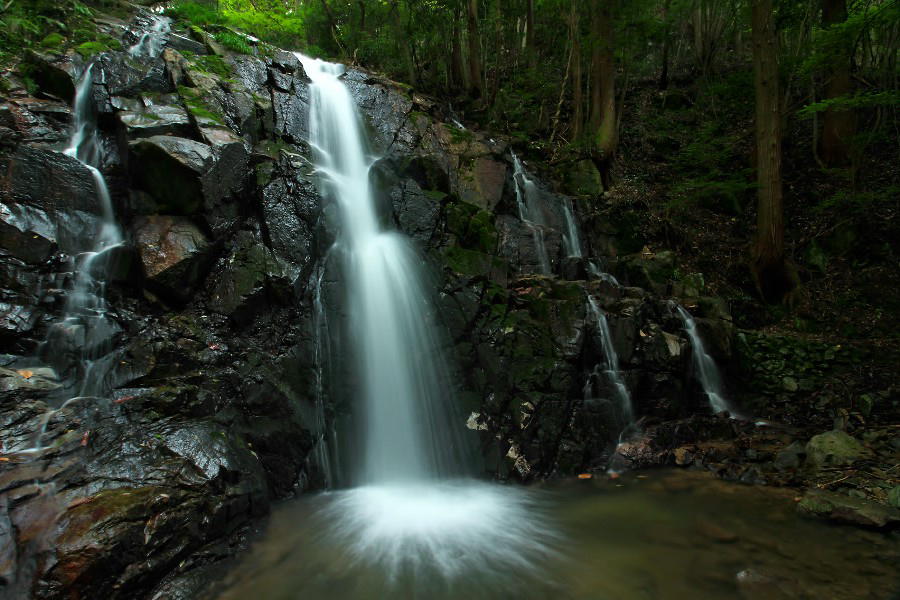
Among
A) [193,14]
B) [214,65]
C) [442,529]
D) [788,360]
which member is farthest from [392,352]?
[193,14]

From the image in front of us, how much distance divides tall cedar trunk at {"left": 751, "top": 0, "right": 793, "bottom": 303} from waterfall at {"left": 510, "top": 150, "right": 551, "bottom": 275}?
14.8 feet

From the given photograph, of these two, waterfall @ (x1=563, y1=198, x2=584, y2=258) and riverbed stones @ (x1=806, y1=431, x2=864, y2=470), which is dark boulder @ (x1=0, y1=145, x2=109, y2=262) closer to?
waterfall @ (x1=563, y1=198, x2=584, y2=258)

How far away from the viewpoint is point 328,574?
4.20 metres

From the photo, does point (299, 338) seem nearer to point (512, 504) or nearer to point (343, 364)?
point (343, 364)

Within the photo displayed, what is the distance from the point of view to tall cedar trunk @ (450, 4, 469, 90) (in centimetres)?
1494

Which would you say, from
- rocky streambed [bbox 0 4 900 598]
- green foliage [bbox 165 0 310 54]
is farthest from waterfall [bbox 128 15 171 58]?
green foliage [bbox 165 0 310 54]

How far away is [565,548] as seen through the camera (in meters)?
4.64

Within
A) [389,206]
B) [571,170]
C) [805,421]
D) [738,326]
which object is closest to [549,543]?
[805,421]

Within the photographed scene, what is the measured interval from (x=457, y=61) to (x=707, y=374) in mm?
14037

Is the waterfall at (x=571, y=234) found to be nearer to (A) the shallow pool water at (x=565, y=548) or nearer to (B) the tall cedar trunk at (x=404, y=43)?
(A) the shallow pool water at (x=565, y=548)

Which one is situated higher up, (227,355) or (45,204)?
(45,204)

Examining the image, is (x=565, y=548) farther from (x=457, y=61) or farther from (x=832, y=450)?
(x=457, y=61)

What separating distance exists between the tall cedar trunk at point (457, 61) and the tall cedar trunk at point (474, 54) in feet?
0.86

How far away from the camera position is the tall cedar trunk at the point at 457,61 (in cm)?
1494
